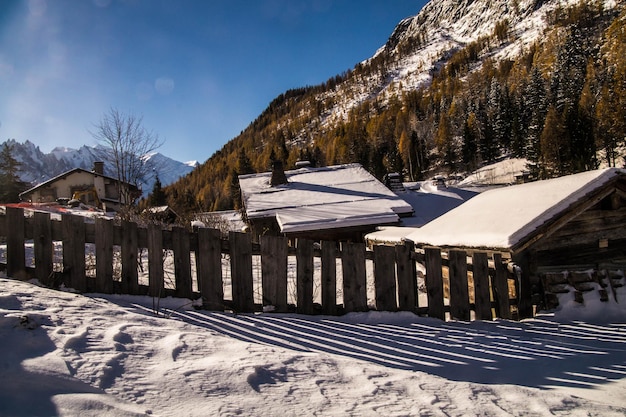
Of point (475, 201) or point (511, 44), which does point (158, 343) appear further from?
point (511, 44)

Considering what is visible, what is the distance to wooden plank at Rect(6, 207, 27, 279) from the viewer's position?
4387 millimetres

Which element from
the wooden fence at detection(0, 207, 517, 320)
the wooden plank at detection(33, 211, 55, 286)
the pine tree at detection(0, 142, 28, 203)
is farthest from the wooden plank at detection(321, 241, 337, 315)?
the pine tree at detection(0, 142, 28, 203)

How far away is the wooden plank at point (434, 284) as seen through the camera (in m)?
5.52

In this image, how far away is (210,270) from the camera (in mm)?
4879

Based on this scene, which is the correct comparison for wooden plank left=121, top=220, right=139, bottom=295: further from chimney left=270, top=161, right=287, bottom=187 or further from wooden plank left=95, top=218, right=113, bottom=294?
chimney left=270, top=161, right=287, bottom=187

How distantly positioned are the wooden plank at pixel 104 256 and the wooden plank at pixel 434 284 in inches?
178

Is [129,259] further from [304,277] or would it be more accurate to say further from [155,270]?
[304,277]

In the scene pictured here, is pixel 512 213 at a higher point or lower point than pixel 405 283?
higher

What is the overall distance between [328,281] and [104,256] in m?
3.03

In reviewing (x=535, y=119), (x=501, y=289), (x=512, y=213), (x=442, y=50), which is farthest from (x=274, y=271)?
(x=442, y=50)

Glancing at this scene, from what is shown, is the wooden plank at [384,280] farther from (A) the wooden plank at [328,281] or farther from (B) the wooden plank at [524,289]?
(B) the wooden plank at [524,289]

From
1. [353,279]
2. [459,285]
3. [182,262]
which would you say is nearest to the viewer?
[182,262]

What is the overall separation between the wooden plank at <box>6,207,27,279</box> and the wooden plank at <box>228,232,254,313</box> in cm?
254

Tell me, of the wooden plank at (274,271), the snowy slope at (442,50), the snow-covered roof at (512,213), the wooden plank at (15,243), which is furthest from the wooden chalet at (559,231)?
the snowy slope at (442,50)
